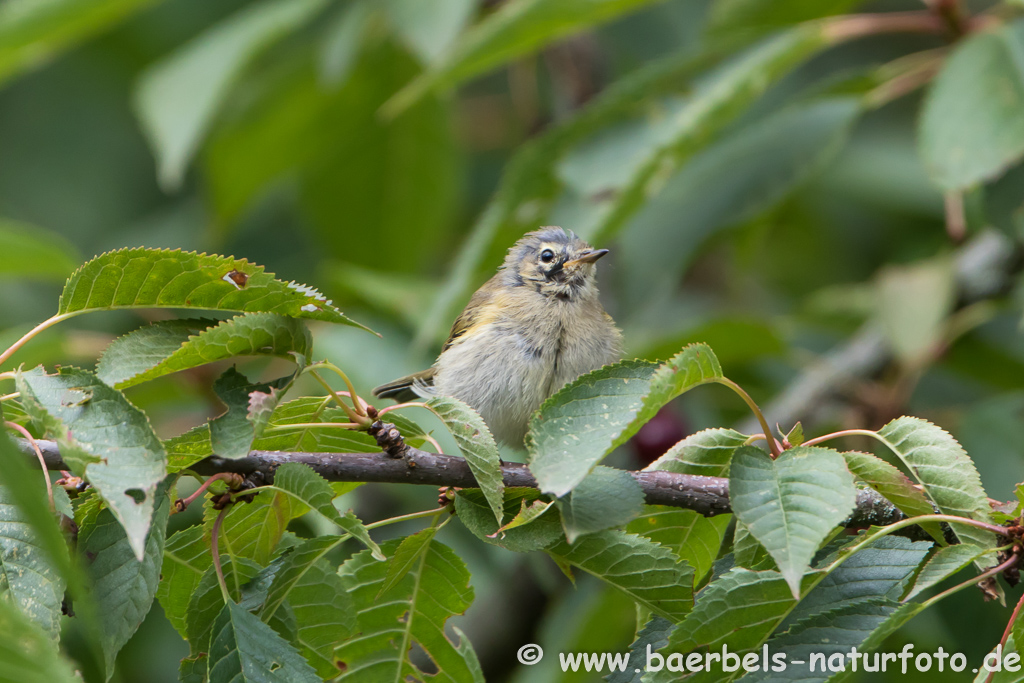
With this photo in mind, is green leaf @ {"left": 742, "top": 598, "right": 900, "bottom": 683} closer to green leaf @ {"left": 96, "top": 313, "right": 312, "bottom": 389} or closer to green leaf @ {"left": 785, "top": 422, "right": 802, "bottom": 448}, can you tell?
green leaf @ {"left": 785, "top": 422, "right": 802, "bottom": 448}

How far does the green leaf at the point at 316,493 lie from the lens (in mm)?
1796

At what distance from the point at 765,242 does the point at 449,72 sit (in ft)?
13.7

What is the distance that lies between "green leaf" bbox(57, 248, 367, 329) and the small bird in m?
1.43

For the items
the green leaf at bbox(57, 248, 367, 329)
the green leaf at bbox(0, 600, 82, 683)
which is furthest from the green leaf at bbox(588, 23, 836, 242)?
the green leaf at bbox(0, 600, 82, 683)

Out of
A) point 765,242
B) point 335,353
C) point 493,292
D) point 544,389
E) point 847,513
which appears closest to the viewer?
point 847,513

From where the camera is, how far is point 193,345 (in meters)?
1.77

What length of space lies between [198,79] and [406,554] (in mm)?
3133

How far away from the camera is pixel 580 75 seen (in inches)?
227

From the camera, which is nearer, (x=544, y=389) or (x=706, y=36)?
(x=544, y=389)

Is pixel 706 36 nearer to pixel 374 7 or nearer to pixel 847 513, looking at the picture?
pixel 374 7

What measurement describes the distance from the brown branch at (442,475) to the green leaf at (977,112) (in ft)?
5.82

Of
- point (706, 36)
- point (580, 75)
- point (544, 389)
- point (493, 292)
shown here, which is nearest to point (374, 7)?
point (580, 75)

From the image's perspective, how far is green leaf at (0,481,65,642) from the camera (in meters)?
1.75

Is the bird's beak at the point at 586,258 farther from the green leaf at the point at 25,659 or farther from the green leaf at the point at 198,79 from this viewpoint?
the green leaf at the point at 25,659
